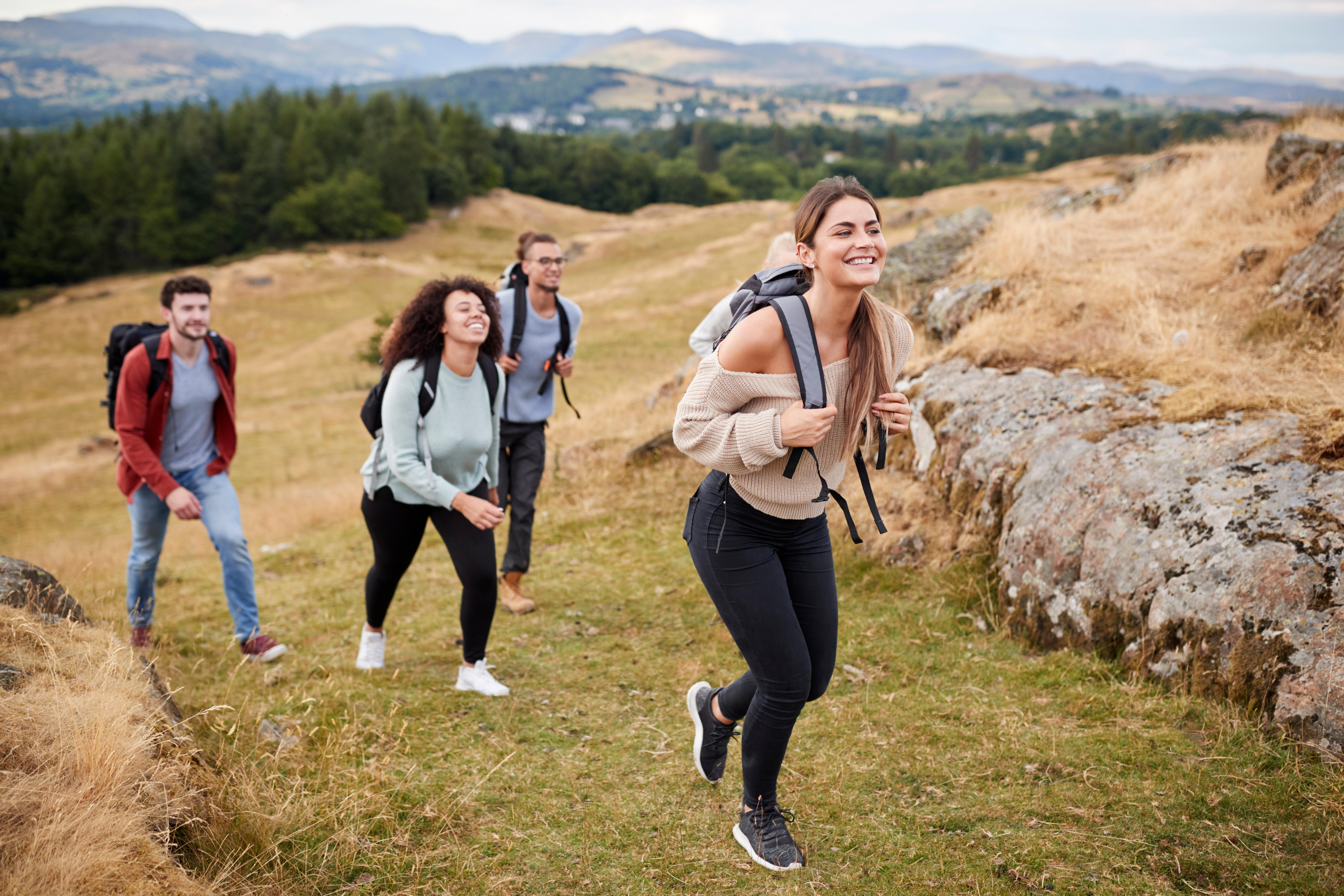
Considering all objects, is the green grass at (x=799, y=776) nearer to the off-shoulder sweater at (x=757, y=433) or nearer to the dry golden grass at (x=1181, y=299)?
the off-shoulder sweater at (x=757, y=433)

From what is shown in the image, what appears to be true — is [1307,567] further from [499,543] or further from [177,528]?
[177,528]

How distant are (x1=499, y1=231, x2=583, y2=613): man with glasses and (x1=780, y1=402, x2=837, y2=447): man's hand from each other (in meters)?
3.90

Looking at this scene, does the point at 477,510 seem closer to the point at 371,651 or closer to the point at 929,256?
the point at 371,651

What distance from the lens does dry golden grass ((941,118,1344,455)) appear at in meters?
5.67

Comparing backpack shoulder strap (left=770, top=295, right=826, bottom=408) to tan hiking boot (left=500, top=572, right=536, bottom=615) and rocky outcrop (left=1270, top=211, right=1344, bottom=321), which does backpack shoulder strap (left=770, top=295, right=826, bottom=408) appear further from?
rocky outcrop (left=1270, top=211, right=1344, bottom=321)

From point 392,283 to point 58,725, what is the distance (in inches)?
2336

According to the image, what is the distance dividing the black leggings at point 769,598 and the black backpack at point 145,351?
4.17 metres

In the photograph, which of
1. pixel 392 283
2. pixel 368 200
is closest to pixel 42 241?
pixel 368 200

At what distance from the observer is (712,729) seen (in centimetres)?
388

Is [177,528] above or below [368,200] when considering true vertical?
below

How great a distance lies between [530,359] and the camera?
263 inches

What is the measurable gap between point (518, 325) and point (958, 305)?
5391 millimetres

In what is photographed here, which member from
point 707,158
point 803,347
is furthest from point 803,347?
point 707,158

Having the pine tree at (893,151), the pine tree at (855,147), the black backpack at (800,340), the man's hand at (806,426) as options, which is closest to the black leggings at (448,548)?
the black backpack at (800,340)
